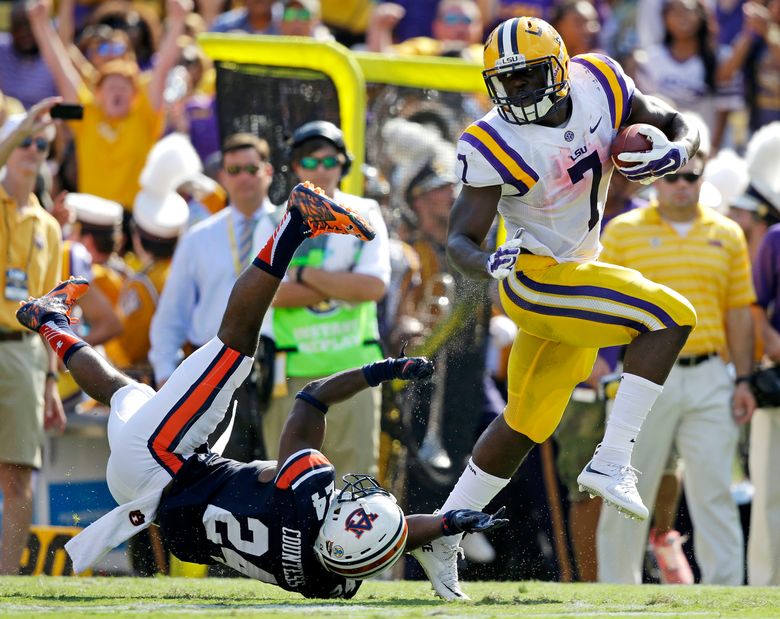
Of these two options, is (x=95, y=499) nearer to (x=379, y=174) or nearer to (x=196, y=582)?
(x=196, y=582)

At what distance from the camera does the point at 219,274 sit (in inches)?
299

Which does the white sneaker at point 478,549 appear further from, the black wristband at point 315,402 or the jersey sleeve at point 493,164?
the jersey sleeve at point 493,164

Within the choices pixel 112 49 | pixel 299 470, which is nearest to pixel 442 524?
pixel 299 470

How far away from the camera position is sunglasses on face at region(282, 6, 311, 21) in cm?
940

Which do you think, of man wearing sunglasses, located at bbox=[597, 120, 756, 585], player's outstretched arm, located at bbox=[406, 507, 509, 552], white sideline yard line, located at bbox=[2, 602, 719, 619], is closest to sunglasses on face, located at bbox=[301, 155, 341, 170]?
man wearing sunglasses, located at bbox=[597, 120, 756, 585]

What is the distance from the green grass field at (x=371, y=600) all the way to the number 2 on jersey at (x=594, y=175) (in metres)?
1.49

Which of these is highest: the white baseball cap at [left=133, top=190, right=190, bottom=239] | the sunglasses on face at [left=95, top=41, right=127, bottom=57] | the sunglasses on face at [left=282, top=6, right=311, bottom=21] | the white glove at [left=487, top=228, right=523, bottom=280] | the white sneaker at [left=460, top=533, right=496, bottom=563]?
the sunglasses on face at [left=282, top=6, right=311, bottom=21]

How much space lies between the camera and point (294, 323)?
7.33 metres

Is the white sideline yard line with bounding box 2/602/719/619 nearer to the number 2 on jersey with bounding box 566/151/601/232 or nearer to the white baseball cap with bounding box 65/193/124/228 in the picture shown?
the number 2 on jersey with bounding box 566/151/601/232

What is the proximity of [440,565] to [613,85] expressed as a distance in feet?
6.65

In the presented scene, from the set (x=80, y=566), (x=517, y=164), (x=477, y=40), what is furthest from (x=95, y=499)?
(x=477, y=40)

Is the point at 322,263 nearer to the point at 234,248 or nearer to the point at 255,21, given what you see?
the point at 234,248

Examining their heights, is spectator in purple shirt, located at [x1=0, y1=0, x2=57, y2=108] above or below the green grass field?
above

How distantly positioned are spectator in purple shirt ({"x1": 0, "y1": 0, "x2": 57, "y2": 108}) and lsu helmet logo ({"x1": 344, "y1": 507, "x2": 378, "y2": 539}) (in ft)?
18.6
